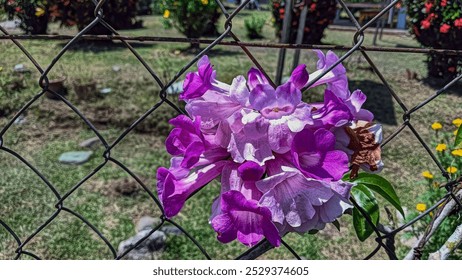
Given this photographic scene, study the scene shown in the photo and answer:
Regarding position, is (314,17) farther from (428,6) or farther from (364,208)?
(364,208)

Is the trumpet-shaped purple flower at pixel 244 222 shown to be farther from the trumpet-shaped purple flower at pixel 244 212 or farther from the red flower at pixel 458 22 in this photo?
the red flower at pixel 458 22

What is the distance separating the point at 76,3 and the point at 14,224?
194 inches

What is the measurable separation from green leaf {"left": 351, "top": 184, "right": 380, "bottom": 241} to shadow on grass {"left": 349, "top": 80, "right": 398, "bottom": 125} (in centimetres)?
335

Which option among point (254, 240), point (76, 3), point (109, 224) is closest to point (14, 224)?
point (109, 224)

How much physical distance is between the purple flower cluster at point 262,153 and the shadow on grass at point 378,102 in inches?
139

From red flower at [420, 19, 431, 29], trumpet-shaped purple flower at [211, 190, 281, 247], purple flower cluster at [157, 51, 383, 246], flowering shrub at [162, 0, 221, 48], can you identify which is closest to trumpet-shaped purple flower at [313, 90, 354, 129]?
purple flower cluster at [157, 51, 383, 246]

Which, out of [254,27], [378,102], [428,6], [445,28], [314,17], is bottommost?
[378,102]

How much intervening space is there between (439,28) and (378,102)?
4.43 ft

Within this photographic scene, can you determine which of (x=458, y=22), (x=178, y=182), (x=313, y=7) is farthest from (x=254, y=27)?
(x=178, y=182)

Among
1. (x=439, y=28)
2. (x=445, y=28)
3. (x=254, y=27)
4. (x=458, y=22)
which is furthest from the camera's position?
(x=254, y=27)

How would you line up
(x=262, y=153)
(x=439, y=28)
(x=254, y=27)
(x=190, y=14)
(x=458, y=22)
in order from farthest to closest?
(x=254, y=27)
(x=190, y=14)
(x=439, y=28)
(x=458, y=22)
(x=262, y=153)

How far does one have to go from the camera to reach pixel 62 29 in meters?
7.69

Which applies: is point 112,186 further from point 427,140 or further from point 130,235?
point 427,140

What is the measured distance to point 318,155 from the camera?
595 mm
